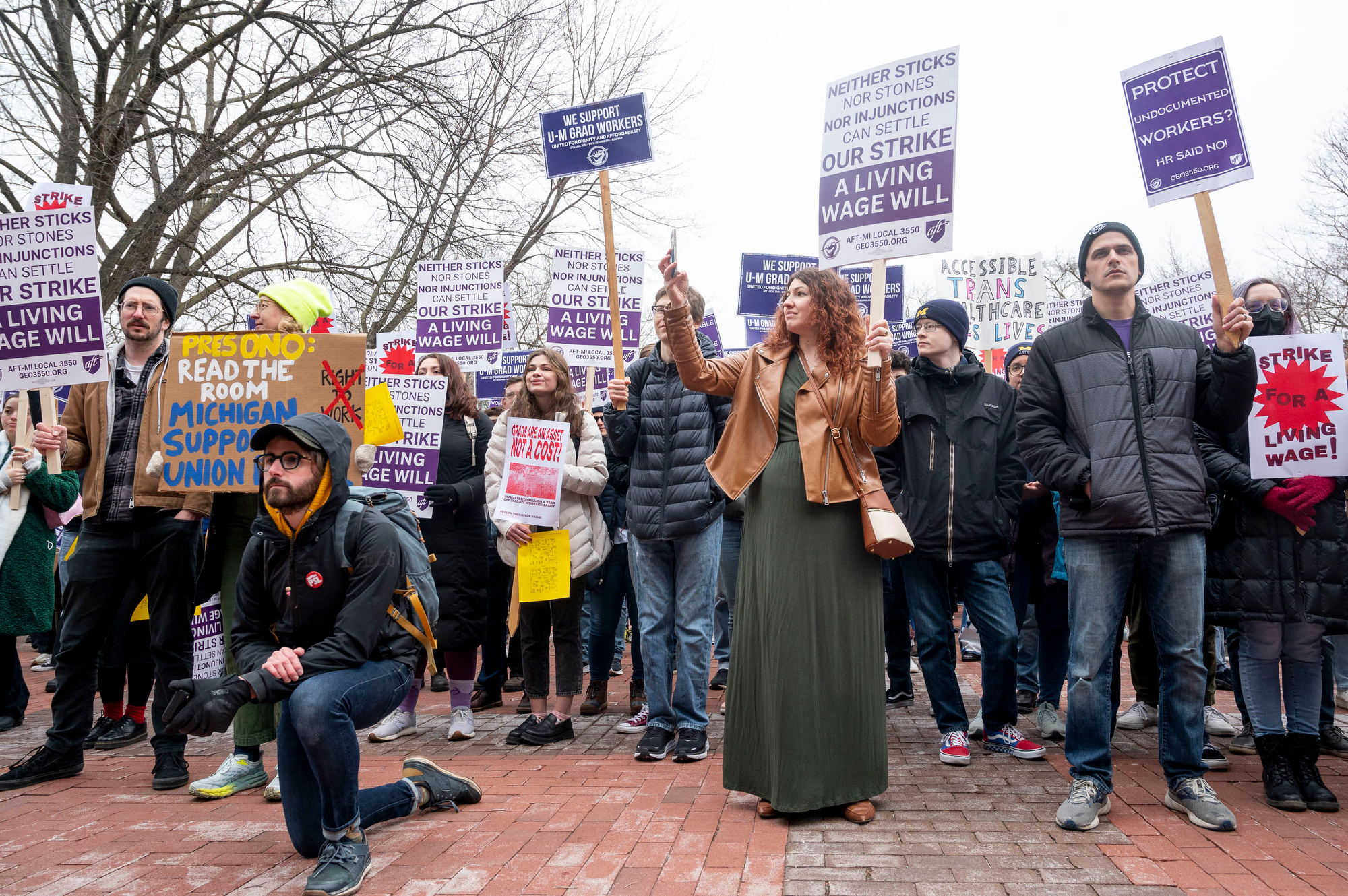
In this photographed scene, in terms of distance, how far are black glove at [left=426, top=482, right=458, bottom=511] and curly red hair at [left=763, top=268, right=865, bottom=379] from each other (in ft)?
8.75

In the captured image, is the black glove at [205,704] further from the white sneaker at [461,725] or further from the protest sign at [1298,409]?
the protest sign at [1298,409]

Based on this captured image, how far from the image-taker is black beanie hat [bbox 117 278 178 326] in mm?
5137

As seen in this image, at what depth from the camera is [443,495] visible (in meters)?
6.23

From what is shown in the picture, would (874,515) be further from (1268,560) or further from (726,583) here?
(726,583)

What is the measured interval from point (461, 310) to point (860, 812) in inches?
251

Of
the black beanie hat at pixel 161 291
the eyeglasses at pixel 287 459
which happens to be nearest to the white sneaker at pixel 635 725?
the eyeglasses at pixel 287 459

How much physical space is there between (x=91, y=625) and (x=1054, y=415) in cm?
465

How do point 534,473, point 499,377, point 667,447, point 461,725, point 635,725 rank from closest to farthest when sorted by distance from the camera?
1. point 667,447
2. point 534,473
3. point 461,725
4. point 635,725
5. point 499,377

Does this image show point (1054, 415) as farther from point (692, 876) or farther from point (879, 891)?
point (692, 876)

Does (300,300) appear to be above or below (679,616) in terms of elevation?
above

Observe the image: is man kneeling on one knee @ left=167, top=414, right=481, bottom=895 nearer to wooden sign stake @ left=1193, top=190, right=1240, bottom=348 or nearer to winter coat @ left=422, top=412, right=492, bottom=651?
winter coat @ left=422, top=412, right=492, bottom=651

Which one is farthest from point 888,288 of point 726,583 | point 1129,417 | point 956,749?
point 1129,417

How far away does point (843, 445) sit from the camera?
13.7ft

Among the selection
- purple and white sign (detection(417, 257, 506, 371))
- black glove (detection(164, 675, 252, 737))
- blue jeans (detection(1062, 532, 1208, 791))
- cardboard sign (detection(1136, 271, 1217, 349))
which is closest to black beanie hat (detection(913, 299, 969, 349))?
blue jeans (detection(1062, 532, 1208, 791))
